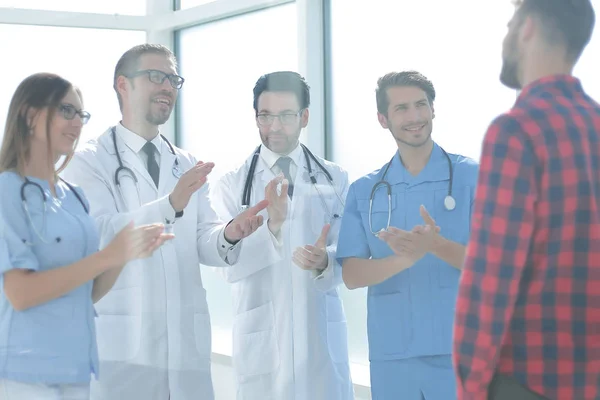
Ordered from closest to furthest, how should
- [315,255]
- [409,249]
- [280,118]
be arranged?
[409,249] → [315,255] → [280,118]

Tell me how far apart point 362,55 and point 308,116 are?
256 mm

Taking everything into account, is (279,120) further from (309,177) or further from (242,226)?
(242,226)

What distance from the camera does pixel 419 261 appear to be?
1.93 m

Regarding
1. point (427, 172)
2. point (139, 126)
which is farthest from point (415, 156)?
point (139, 126)

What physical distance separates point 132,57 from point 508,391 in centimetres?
139

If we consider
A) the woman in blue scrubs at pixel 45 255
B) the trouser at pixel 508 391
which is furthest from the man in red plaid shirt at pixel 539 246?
the woman in blue scrubs at pixel 45 255

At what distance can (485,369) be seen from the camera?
1146 mm

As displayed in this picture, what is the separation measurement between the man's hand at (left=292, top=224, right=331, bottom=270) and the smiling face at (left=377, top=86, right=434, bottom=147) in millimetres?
374

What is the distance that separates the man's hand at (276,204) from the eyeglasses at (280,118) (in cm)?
18

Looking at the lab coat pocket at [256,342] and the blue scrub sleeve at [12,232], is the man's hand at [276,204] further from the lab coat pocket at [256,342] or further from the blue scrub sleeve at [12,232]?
the blue scrub sleeve at [12,232]

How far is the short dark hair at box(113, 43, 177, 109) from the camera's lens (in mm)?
2061

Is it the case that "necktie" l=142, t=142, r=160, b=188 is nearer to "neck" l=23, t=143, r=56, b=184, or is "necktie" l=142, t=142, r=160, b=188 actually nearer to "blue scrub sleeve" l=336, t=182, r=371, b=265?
"neck" l=23, t=143, r=56, b=184

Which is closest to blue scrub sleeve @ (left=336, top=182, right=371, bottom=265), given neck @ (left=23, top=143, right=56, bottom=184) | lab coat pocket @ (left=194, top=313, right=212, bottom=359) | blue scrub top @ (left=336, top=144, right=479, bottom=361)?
blue scrub top @ (left=336, top=144, right=479, bottom=361)

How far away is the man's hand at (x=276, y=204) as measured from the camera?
2.23 m
